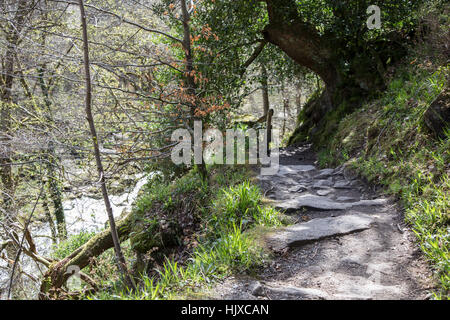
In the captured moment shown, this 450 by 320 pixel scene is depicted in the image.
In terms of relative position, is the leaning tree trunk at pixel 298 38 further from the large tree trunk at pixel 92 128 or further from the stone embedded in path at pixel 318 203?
the large tree trunk at pixel 92 128

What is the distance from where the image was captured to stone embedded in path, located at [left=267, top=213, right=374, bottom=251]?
379 centimetres

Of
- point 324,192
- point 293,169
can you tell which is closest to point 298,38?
point 293,169

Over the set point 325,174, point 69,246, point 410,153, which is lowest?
point 69,246

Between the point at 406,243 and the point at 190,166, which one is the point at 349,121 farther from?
the point at 406,243

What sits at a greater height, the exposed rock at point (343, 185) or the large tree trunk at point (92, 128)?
the large tree trunk at point (92, 128)

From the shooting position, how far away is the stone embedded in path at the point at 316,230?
3.79m

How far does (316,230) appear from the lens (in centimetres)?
401

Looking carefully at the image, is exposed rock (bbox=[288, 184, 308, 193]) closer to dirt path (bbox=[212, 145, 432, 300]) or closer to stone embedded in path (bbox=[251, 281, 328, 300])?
dirt path (bbox=[212, 145, 432, 300])

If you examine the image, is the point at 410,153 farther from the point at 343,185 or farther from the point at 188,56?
the point at 188,56

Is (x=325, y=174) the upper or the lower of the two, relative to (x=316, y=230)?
upper

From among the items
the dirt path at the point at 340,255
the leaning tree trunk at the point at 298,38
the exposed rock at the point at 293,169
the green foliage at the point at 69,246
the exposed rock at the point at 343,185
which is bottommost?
the green foliage at the point at 69,246

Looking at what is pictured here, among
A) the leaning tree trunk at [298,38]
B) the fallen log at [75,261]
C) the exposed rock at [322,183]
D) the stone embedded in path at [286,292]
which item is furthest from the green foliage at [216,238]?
the leaning tree trunk at [298,38]

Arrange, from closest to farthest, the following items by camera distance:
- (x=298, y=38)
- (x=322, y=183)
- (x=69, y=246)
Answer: (x=322, y=183)
(x=69, y=246)
(x=298, y=38)

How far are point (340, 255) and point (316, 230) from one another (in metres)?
0.54
